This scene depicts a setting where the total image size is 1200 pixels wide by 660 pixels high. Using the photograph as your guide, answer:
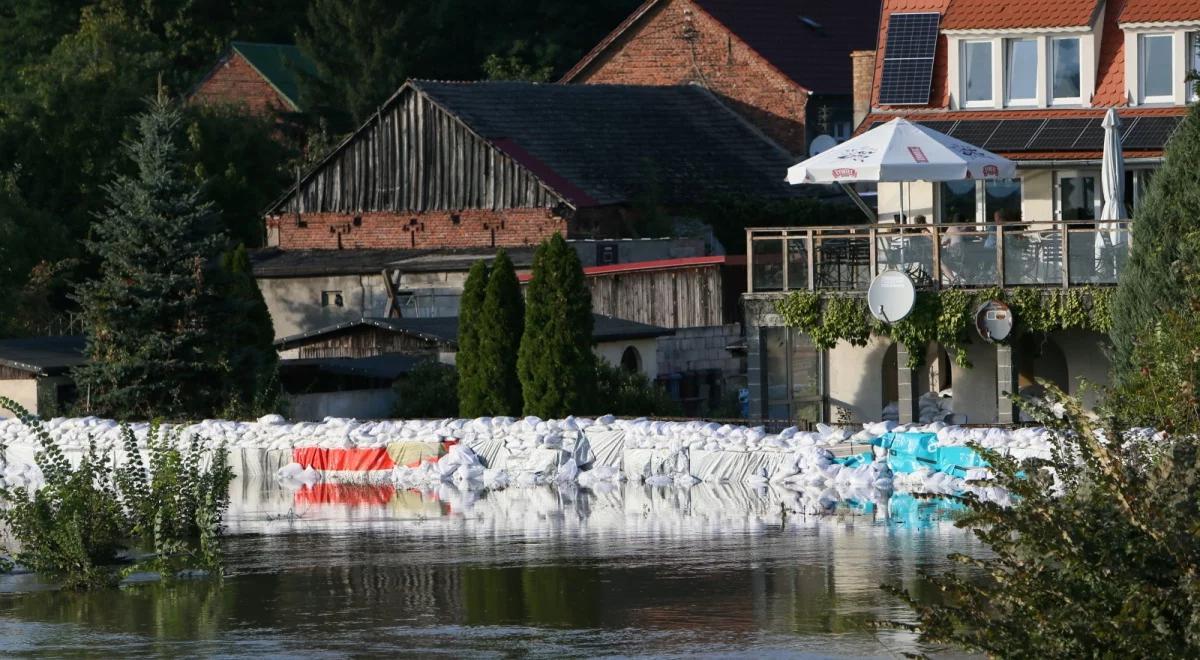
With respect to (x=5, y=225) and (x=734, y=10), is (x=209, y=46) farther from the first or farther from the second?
(x=5, y=225)

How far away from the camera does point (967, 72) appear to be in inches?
1407

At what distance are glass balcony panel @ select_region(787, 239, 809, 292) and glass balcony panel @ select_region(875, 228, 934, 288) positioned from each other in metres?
1.14

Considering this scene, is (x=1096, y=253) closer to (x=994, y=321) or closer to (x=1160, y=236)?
(x=994, y=321)

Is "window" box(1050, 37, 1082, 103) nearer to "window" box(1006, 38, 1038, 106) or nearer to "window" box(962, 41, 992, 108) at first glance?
"window" box(1006, 38, 1038, 106)

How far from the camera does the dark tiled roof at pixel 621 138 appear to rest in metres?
49.3

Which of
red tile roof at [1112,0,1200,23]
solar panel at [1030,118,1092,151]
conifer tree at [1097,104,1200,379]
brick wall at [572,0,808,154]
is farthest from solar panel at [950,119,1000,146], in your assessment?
brick wall at [572,0,808,154]

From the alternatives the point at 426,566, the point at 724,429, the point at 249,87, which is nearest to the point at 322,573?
the point at 426,566

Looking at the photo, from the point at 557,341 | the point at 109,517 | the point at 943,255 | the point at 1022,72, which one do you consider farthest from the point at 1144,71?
the point at 109,517

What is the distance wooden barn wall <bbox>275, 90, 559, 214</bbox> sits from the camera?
48.8 metres

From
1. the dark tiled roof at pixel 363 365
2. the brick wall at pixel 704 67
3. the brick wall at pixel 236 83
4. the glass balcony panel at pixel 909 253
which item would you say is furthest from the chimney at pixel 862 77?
the brick wall at pixel 236 83

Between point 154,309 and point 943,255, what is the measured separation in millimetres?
11293

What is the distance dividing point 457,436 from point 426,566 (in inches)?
334

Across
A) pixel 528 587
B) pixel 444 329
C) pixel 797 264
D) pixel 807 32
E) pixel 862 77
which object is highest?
pixel 807 32

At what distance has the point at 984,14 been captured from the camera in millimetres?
35406
